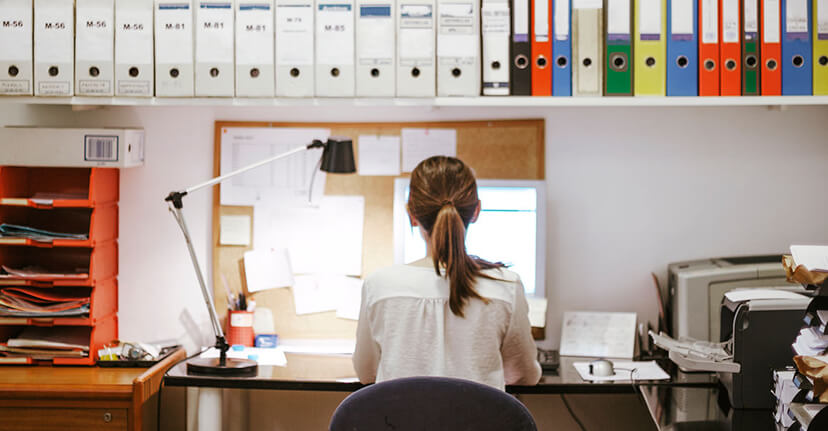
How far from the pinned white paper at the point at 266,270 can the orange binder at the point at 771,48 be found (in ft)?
4.71

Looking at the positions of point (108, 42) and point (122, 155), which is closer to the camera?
point (108, 42)

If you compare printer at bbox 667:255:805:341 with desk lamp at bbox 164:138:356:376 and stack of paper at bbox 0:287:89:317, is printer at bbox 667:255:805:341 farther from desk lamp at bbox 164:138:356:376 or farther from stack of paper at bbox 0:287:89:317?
stack of paper at bbox 0:287:89:317

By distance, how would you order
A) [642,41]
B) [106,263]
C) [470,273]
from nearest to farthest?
[470,273] → [642,41] → [106,263]

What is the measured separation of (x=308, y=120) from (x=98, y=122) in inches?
26.0

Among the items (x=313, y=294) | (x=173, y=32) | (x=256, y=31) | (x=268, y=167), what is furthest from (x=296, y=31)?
(x=313, y=294)

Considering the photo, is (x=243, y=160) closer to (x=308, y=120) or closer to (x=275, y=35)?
(x=308, y=120)

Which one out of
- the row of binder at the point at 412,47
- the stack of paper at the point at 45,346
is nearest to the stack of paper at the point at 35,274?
the stack of paper at the point at 45,346

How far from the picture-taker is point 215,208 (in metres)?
2.54

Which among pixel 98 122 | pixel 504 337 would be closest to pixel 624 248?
pixel 504 337

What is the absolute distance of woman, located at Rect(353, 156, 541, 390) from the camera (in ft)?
5.44

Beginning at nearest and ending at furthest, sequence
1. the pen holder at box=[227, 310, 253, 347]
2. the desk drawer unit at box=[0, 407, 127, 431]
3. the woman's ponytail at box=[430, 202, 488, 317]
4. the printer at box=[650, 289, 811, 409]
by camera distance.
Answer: the woman's ponytail at box=[430, 202, 488, 317] → the printer at box=[650, 289, 811, 409] → the desk drawer unit at box=[0, 407, 127, 431] → the pen holder at box=[227, 310, 253, 347]

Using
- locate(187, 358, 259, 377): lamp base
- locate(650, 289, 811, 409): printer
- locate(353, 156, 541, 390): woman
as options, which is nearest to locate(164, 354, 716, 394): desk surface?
locate(187, 358, 259, 377): lamp base

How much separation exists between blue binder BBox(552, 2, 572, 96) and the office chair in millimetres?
932

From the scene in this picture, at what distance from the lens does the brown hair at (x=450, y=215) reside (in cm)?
166
